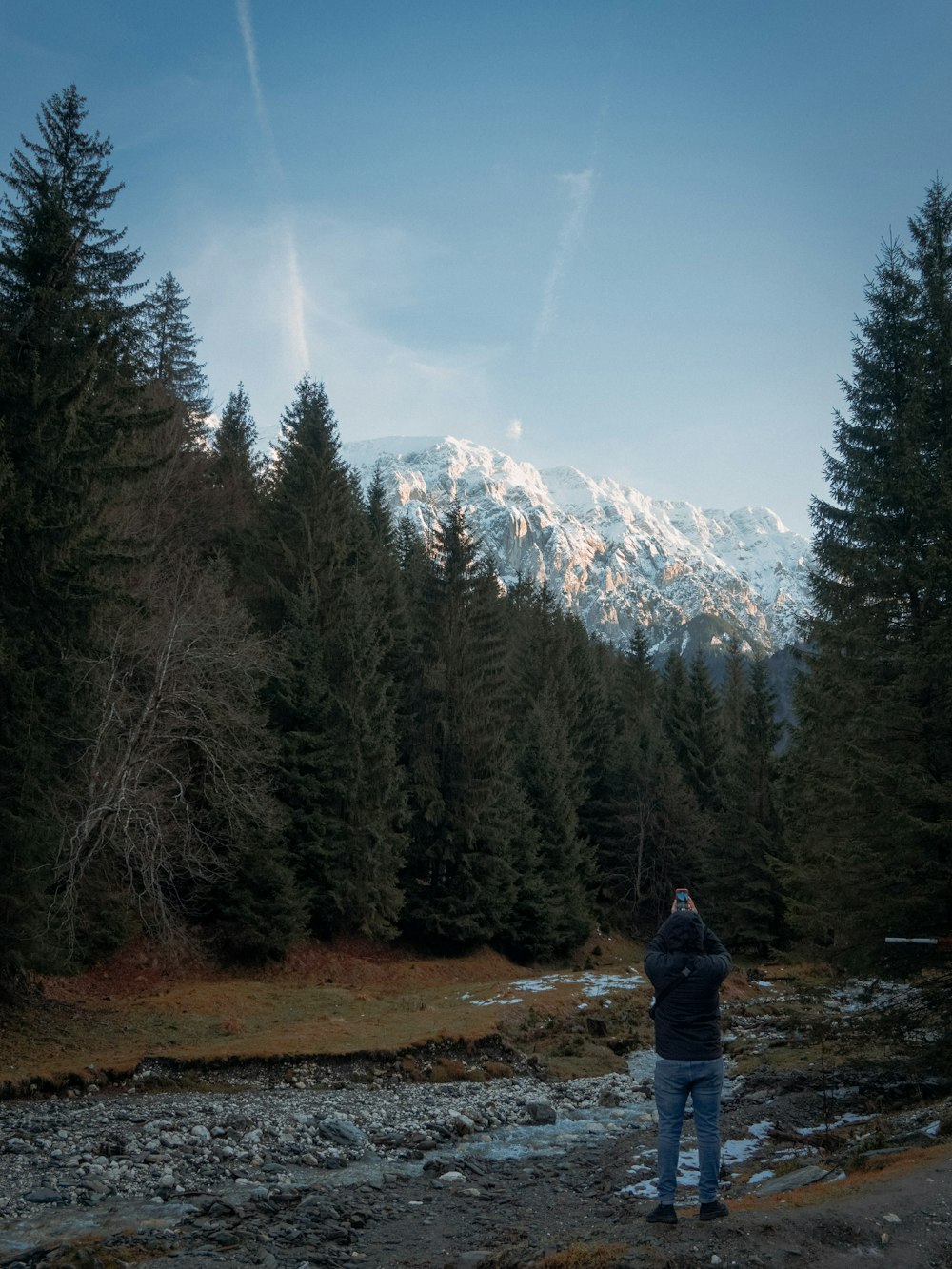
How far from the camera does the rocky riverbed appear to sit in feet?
25.6

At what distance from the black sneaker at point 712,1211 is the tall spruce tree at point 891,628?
7049mm

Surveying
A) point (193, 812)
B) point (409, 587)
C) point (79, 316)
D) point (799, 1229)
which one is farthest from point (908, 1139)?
point (409, 587)

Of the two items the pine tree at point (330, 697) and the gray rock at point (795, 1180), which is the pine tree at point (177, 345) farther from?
the gray rock at point (795, 1180)

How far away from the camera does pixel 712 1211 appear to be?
22.0ft

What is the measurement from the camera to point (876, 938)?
13.3m

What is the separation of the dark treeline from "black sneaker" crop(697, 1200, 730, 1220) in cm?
715

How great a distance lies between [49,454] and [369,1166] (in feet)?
44.1

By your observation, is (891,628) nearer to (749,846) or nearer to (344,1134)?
(344,1134)

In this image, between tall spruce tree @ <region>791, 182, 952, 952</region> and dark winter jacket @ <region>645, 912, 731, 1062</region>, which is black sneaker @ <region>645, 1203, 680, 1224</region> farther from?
tall spruce tree @ <region>791, 182, 952, 952</region>

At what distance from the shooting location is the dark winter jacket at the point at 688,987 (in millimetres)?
7008

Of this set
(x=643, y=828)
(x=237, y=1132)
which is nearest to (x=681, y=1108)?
(x=237, y=1132)

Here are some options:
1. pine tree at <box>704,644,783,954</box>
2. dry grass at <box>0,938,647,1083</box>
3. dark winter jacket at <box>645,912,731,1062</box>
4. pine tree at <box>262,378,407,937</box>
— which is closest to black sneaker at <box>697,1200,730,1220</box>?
dark winter jacket at <box>645,912,731,1062</box>

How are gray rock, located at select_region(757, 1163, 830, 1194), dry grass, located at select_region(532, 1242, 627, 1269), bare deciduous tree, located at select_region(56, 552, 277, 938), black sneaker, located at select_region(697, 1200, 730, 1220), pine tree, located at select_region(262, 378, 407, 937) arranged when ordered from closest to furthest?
dry grass, located at select_region(532, 1242, 627, 1269) → black sneaker, located at select_region(697, 1200, 730, 1220) → gray rock, located at select_region(757, 1163, 830, 1194) → bare deciduous tree, located at select_region(56, 552, 277, 938) → pine tree, located at select_region(262, 378, 407, 937)

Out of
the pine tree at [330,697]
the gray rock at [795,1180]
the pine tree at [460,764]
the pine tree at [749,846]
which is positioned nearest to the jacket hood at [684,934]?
the gray rock at [795,1180]
